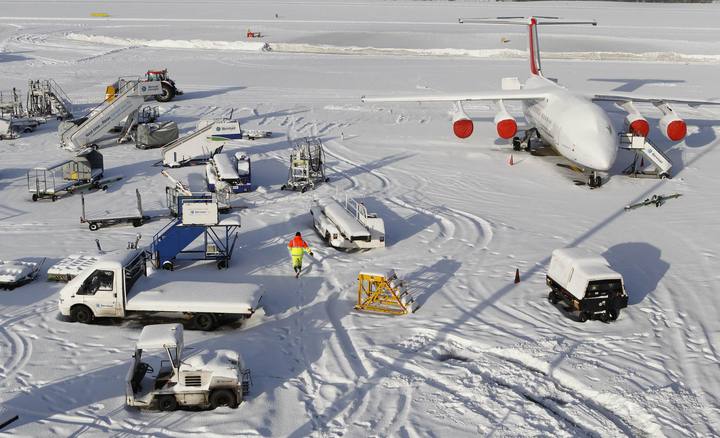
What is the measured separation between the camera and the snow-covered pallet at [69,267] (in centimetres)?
2173

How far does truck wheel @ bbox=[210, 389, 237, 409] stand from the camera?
15.2 metres

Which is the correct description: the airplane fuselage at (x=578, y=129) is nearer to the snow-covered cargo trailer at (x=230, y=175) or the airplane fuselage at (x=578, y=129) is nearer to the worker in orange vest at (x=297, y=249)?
the snow-covered cargo trailer at (x=230, y=175)

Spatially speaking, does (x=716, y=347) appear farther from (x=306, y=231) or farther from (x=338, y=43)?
(x=338, y=43)

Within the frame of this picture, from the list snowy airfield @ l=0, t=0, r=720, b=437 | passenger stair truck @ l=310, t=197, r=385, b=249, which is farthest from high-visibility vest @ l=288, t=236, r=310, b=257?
passenger stair truck @ l=310, t=197, r=385, b=249

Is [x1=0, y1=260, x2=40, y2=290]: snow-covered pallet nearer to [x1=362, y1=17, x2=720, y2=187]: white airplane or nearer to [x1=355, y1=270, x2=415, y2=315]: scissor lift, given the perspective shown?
[x1=355, y1=270, x2=415, y2=315]: scissor lift

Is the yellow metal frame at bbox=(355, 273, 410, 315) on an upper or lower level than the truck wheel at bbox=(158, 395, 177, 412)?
upper

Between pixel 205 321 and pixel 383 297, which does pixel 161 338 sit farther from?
pixel 383 297

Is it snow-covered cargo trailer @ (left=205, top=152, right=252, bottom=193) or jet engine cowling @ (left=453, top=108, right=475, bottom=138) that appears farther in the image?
jet engine cowling @ (left=453, top=108, right=475, bottom=138)

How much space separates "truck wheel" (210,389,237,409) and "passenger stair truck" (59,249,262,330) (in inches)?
142

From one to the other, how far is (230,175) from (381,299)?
481 inches

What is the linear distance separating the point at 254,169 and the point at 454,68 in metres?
41.5

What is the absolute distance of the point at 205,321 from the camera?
1889cm

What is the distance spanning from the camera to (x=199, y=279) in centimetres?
2236

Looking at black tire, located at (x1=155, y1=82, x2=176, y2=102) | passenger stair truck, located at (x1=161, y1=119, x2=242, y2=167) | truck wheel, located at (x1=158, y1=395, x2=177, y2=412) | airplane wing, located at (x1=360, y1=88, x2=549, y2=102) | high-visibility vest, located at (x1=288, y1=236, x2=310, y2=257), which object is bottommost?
truck wheel, located at (x1=158, y1=395, x2=177, y2=412)
